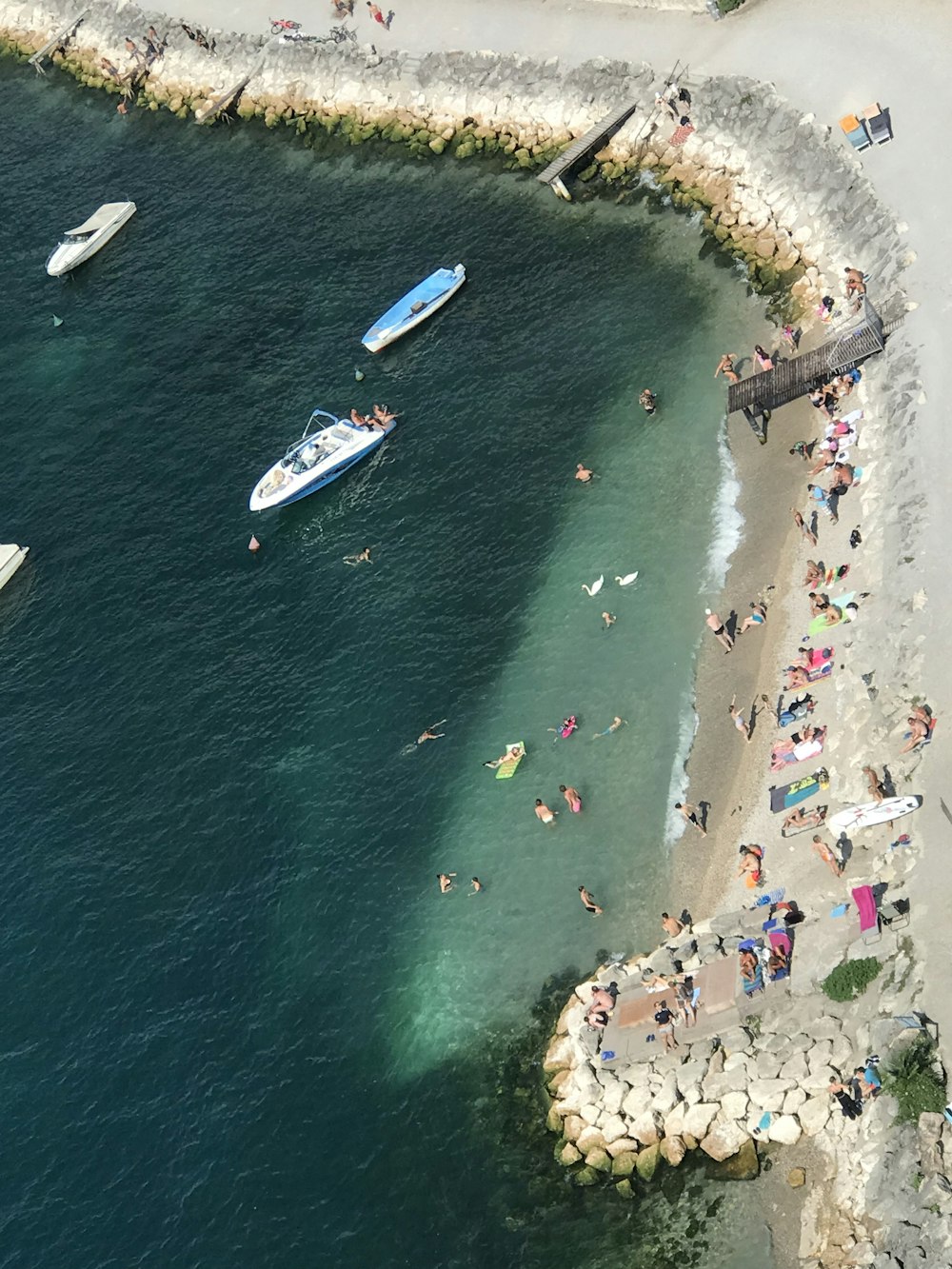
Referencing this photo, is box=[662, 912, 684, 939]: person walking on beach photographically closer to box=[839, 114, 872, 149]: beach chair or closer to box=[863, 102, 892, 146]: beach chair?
box=[839, 114, 872, 149]: beach chair

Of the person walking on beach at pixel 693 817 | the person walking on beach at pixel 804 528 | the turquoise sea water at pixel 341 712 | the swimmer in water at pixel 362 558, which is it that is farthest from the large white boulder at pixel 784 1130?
the swimmer in water at pixel 362 558

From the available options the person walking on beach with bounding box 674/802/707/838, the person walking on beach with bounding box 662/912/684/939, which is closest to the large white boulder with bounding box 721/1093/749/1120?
the person walking on beach with bounding box 662/912/684/939

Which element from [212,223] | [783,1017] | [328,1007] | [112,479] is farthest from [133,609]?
[783,1017]

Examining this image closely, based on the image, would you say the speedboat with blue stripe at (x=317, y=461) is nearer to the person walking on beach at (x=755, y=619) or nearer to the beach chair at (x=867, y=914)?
the person walking on beach at (x=755, y=619)

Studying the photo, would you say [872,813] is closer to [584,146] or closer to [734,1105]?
[734,1105]

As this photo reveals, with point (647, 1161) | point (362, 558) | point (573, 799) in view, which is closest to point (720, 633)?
point (573, 799)

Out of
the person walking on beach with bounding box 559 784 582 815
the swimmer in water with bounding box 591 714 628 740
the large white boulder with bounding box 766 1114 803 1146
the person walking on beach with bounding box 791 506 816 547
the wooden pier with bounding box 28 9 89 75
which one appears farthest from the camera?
the wooden pier with bounding box 28 9 89 75

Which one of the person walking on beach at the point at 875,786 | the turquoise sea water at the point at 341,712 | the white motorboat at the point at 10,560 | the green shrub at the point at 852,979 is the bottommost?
the white motorboat at the point at 10,560
